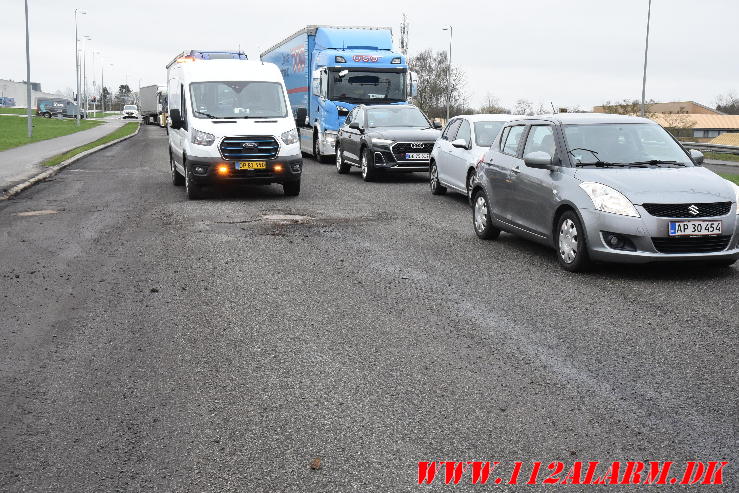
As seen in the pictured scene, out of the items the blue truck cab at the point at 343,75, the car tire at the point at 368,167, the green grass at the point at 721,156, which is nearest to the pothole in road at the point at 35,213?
the car tire at the point at 368,167

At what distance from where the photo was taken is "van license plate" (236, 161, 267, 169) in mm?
14938

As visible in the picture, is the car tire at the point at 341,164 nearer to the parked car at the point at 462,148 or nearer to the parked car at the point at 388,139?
the parked car at the point at 388,139

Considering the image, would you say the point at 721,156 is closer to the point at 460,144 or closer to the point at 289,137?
the point at 460,144

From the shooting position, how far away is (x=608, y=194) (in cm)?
816

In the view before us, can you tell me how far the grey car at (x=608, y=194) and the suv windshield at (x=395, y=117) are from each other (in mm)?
9578

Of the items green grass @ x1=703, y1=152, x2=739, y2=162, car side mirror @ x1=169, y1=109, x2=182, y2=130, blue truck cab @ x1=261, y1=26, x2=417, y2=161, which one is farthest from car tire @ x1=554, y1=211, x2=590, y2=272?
green grass @ x1=703, y1=152, x2=739, y2=162

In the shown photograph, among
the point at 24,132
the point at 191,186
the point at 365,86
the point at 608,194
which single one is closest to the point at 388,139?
the point at 365,86

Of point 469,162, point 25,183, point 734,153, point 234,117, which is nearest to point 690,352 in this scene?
point 469,162

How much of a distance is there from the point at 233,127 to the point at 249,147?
0.47 metres

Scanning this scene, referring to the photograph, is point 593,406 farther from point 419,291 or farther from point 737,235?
point 737,235

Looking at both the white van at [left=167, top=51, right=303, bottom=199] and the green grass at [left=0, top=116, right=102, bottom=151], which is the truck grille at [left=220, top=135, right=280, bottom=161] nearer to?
the white van at [left=167, top=51, right=303, bottom=199]

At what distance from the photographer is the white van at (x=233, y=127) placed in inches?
586

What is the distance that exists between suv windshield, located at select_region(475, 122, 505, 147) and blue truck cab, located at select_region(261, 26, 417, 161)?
343 inches

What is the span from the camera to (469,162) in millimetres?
14141
